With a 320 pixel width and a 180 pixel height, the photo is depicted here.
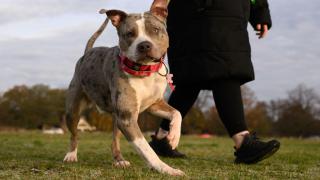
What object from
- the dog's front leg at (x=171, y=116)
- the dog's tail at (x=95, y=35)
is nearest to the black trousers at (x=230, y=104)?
the dog's front leg at (x=171, y=116)

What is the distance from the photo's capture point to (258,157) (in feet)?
20.5

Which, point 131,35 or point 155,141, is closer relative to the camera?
point 131,35

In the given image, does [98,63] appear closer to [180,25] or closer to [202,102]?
[180,25]

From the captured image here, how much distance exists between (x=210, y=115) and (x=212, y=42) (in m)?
65.5

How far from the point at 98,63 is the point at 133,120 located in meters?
1.42

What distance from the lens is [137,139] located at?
200 inches

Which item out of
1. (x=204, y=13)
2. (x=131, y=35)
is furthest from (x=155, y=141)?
(x=131, y=35)

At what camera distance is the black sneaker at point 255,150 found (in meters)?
6.25

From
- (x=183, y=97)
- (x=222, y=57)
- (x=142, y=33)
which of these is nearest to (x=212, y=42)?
(x=222, y=57)

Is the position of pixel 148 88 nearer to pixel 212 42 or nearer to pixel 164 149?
pixel 212 42

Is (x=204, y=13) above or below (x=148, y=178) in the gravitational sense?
above

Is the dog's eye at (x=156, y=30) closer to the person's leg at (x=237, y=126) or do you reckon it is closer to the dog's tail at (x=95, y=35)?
the person's leg at (x=237, y=126)

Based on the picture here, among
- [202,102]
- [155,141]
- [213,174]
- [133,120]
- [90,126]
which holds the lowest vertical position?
[90,126]

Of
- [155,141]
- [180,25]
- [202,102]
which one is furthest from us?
[202,102]
